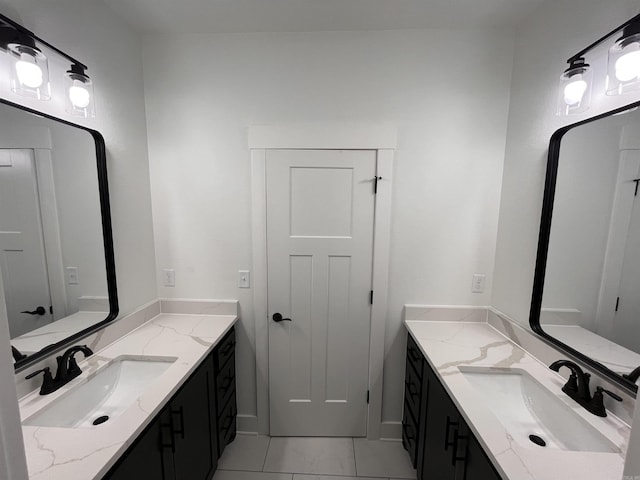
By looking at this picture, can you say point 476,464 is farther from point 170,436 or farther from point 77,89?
point 77,89

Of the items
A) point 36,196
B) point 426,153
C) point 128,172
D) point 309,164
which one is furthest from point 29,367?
point 426,153

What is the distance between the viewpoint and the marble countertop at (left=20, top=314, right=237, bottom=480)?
2.68 ft

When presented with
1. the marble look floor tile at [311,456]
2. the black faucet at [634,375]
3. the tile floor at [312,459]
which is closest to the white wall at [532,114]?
the black faucet at [634,375]

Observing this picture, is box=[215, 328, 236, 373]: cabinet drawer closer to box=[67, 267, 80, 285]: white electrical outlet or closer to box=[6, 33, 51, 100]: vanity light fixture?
box=[67, 267, 80, 285]: white electrical outlet

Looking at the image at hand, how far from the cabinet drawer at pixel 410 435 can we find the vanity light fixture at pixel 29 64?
8.52ft

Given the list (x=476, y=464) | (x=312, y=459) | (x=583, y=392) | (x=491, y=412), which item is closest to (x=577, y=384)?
(x=583, y=392)

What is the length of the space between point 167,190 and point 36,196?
Answer: 757 millimetres

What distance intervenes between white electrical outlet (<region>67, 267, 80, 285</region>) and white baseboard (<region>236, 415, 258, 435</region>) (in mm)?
1468

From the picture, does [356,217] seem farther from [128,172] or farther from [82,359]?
[82,359]

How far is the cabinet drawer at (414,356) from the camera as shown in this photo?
5.41ft

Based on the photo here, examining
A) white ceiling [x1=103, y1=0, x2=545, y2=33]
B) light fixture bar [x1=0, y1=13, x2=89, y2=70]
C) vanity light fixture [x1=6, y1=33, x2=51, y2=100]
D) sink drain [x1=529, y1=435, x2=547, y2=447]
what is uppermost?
white ceiling [x1=103, y1=0, x2=545, y2=33]

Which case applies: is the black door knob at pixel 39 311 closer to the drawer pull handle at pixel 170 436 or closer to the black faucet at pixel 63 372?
the black faucet at pixel 63 372

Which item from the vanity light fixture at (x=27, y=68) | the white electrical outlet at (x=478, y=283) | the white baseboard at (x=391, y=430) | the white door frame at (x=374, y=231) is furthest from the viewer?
the white baseboard at (x=391, y=430)

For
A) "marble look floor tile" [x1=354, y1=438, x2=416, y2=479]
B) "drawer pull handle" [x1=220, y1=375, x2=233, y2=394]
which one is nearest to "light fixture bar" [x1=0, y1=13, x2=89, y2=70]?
"drawer pull handle" [x1=220, y1=375, x2=233, y2=394]
